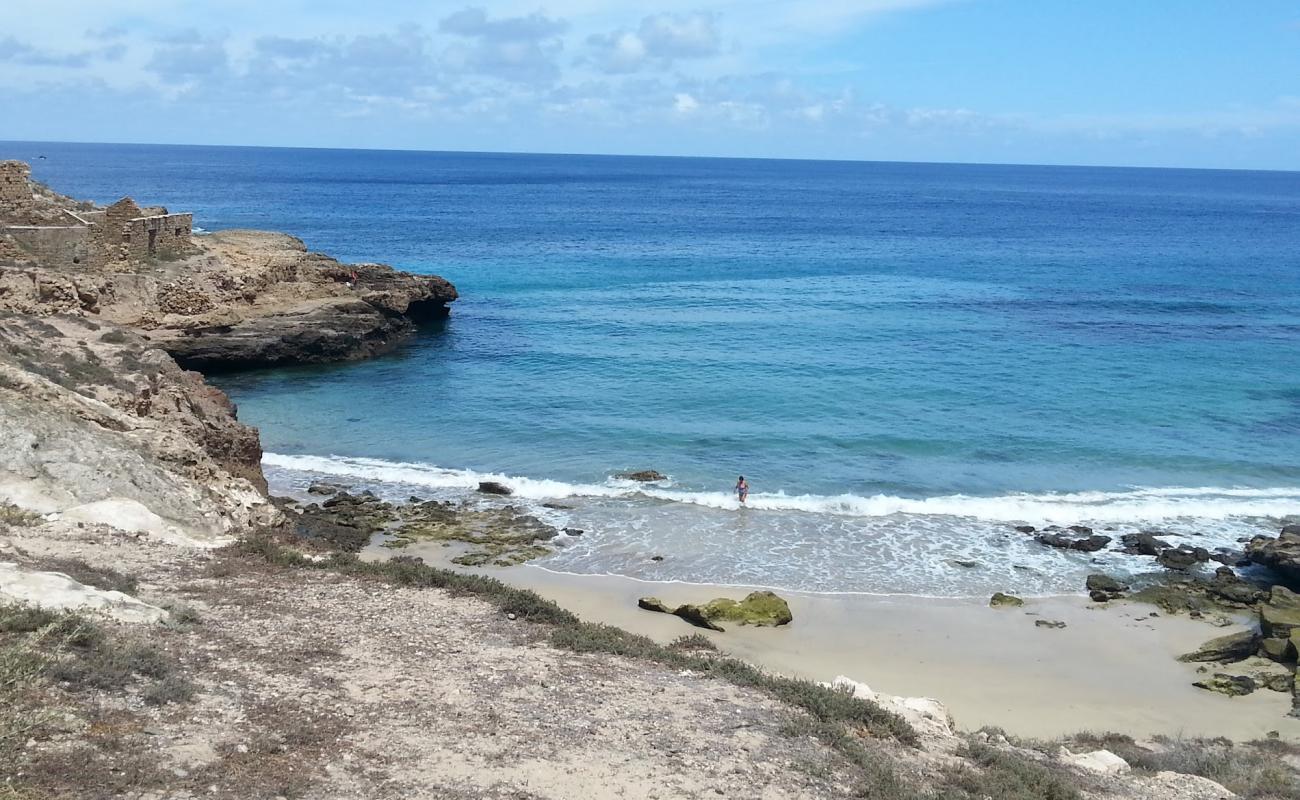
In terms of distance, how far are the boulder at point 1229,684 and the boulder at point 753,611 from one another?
7012 mm

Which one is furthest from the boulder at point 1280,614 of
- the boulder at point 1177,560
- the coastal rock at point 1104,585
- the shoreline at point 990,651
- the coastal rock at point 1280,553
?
the coastal rock at point 1104,585

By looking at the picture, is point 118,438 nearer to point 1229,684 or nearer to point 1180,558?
point 1229,684

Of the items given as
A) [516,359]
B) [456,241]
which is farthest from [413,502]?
[456,241]

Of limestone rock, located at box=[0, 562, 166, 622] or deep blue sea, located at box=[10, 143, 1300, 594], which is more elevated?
limestone rock, located at box=[0, 562, 166, 622]

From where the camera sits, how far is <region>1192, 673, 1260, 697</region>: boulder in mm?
17172

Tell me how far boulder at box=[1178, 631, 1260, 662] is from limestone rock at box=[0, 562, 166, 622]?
16.8 metres

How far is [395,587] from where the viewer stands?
13.9 m

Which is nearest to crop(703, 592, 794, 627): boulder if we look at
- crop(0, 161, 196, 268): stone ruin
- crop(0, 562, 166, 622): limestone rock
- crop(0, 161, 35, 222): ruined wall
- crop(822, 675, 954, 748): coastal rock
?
crop(822, 675, 954, 748): coastal rock

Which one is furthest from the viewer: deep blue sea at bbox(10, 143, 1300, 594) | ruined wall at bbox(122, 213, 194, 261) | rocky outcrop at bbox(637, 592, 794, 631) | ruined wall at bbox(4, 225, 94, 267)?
ruined wall at bbox(122, 213, 194, 261)

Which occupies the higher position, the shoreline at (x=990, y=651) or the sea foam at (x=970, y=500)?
the sea foam at (x=970, y=500)

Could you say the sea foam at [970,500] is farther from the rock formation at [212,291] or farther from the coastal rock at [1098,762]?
the coastal rock at [1098,762]

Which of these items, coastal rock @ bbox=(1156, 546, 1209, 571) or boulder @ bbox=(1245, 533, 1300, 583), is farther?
coastal rock @ bbox=(1156, 546, 1209, 571)

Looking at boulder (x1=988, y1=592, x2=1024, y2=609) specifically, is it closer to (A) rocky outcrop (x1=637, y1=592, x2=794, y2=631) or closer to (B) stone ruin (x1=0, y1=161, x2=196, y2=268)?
(A) rocky outcrop (x1=637, y1=592, x2=794, y2=631)

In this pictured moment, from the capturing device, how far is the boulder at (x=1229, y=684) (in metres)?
17.2
